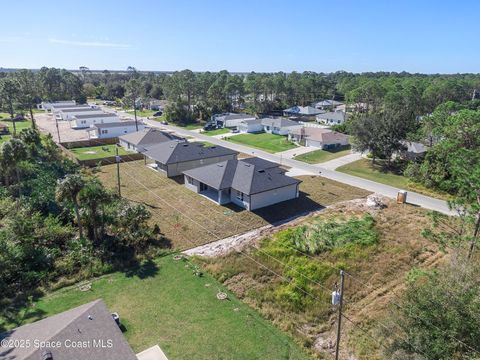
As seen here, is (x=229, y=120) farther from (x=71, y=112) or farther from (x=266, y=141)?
(x=71, y=112)

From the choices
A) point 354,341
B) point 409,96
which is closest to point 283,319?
point 354,341

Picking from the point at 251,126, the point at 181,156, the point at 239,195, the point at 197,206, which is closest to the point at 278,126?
the point at 251,126

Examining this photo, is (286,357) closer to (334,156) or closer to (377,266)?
(377,266)

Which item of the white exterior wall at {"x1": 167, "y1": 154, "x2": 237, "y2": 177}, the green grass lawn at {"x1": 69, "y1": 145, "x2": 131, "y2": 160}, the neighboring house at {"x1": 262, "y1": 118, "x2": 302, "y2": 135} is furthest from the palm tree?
the neighboring house at {"x1": 262, "y1": 118, "x2": 302, "y2": 135}

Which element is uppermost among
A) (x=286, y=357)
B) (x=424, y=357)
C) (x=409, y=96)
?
(x=409, y=96)

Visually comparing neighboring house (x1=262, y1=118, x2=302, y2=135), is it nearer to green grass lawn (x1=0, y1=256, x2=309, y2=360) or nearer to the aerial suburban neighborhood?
the aerial suburban neighborhood

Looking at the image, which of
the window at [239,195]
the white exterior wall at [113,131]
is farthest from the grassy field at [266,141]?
the window at [239,195]
